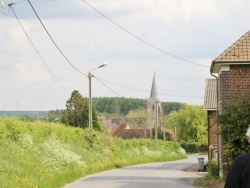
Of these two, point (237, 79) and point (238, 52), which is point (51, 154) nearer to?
point (237, 79)

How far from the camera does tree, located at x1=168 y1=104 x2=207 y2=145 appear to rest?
4461 inches

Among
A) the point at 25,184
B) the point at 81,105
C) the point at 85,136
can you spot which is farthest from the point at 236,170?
the point at 81,105

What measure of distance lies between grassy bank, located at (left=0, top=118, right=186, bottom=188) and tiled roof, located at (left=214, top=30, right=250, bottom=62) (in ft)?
27.0

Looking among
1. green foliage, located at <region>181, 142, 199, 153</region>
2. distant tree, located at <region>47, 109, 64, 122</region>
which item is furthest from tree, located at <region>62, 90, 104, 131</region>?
green foliage, located at <region>181, 142, 199, 153</region>

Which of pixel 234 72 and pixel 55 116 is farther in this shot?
pixel 55 116

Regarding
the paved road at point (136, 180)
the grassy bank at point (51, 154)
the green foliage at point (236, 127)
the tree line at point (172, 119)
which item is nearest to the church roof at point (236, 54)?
the green foliage at point (236, 127)

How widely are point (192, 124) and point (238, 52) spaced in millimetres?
88140

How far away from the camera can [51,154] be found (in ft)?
109

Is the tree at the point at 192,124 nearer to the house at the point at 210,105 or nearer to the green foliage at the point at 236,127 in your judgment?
the house at the point at 210,105

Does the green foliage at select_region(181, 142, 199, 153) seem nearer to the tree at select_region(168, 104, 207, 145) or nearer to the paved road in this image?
the tree at select_region(168, 104, 207, 145)

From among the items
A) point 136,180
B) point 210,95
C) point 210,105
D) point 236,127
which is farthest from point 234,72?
point 210,95

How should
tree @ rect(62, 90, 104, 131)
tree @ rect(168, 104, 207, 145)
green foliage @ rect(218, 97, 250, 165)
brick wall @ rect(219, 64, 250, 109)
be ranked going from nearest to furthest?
1. green foliage @ rect(218, 97, 250, 165)
2. brick wall @ rect(219, 64, 250, 109)
3. tree @ rect(62, 90, 104, 131)
4. tree @ rect(168, 104, 207, 145)

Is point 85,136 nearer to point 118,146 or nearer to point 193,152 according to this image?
point 118,146

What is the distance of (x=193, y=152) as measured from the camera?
109 meters
